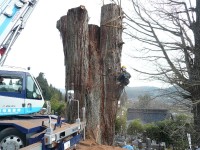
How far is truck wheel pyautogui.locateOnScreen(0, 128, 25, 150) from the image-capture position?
501cm

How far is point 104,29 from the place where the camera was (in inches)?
276

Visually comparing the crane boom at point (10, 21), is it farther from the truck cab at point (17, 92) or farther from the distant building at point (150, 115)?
the distant building at point (150, 115)

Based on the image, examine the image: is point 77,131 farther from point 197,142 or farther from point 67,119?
point 197,142

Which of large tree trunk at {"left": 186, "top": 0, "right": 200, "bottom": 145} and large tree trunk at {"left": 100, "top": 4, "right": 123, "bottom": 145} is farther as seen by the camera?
large tree trunk at {"left": 186, "top": 0, "right": 200, "bottom": 145}

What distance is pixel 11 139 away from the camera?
5.06m

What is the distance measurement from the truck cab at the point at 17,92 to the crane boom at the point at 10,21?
0.96 meters

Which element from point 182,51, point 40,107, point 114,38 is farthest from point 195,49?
point 40,107

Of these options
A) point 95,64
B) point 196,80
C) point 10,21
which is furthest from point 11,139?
point 196,80

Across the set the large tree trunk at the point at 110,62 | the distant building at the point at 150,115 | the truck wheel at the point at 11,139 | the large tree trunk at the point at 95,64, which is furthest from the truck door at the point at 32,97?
the distant building at the point at 150,115

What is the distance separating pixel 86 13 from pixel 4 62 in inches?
106

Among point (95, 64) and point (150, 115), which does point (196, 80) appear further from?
point (150, 115)

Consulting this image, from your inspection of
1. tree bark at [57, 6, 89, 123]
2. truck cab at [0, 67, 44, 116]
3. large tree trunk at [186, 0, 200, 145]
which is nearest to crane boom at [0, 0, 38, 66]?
truck cab at [0, 67, 44, 116]

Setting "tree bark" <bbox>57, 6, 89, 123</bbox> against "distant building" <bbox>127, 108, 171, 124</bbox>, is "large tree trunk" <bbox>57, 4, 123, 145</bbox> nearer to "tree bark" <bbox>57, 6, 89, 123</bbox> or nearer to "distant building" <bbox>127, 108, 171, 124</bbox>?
"tree bark" <bbox>57, 6, 89, 123</bbox>

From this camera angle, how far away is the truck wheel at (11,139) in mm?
5012
